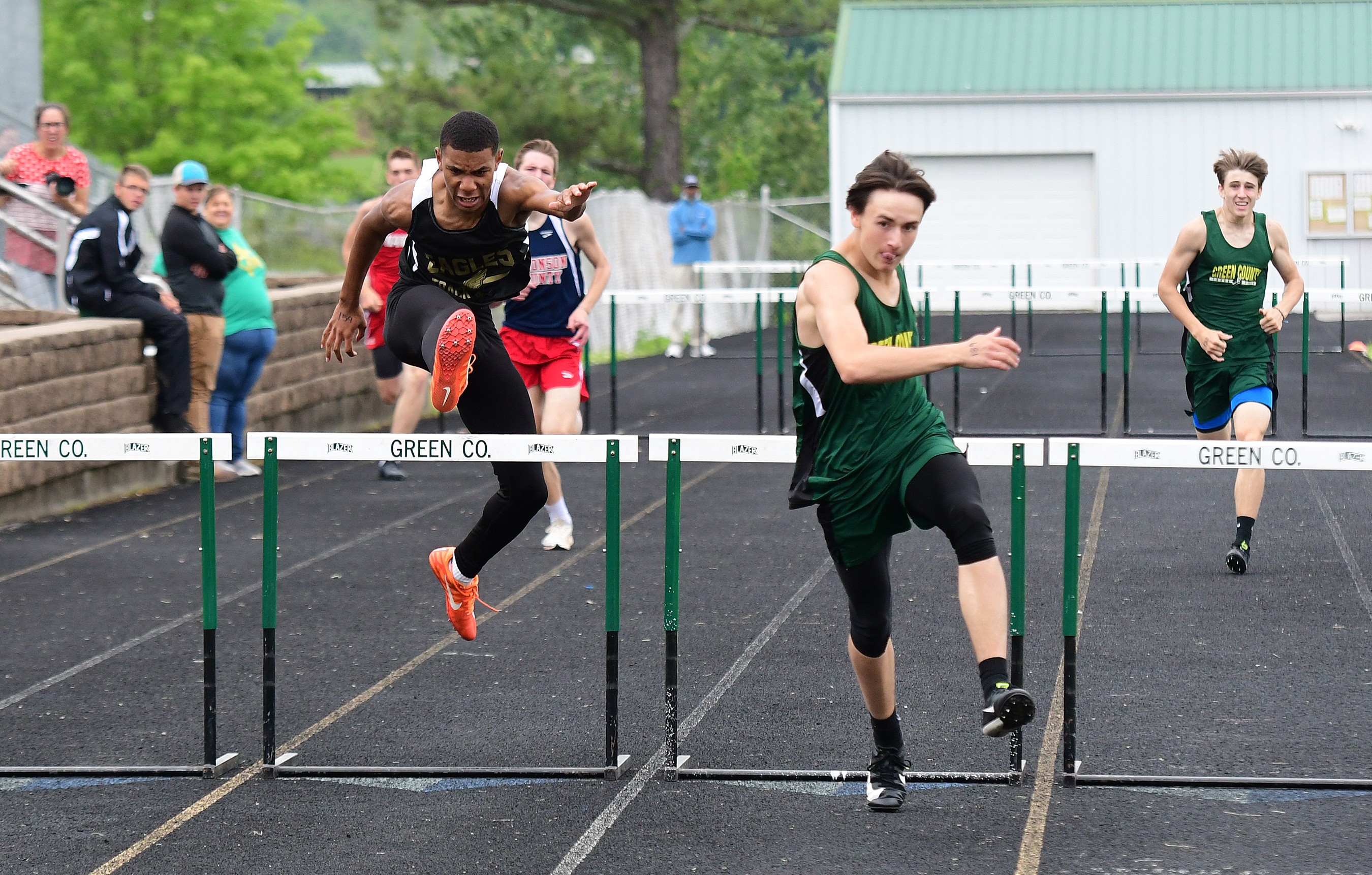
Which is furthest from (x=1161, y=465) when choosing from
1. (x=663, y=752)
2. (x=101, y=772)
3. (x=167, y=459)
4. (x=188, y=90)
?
(x=188, y=90)

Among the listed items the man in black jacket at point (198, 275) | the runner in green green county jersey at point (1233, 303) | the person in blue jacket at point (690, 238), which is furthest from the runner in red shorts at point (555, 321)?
the person in blue jacket at point (690, 238)

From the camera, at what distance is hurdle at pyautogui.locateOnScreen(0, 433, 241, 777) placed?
5531mm

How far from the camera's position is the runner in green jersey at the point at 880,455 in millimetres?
4746

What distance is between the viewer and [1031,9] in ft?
108

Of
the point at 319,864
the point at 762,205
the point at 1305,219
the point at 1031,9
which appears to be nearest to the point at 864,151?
the point at 762,205

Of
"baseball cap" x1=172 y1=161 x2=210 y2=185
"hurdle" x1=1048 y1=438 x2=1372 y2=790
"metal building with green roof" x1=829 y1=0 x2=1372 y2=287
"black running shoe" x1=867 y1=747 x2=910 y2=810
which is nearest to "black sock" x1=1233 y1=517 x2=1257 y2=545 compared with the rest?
"hurdle" x1=1048 y1=438 x2=1372 y2=790

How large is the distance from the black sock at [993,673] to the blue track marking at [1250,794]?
0.89 metres

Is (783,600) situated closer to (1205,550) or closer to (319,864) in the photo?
(1205,550)

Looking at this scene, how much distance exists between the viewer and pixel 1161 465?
511 centimetres

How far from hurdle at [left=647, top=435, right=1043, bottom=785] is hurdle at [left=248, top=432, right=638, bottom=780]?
0.16 m

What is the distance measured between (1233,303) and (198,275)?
22.6 feet

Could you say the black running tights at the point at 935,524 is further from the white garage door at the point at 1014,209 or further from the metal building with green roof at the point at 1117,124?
the white garage door at the point at 1014,209

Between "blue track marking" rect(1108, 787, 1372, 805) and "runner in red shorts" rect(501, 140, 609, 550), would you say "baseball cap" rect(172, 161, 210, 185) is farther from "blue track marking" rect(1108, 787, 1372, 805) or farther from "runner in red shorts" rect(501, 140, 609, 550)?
"blue track marking" rect(1108, 787, 1372, 805)

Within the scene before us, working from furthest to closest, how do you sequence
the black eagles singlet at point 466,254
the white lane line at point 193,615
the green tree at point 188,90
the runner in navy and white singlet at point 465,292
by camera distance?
1. the green tree at point 188,90
2. the white lane line at point 193,615
3. the black eagles singlet at point 466,254
4. the runner in navy and white singlet at point 465,292
